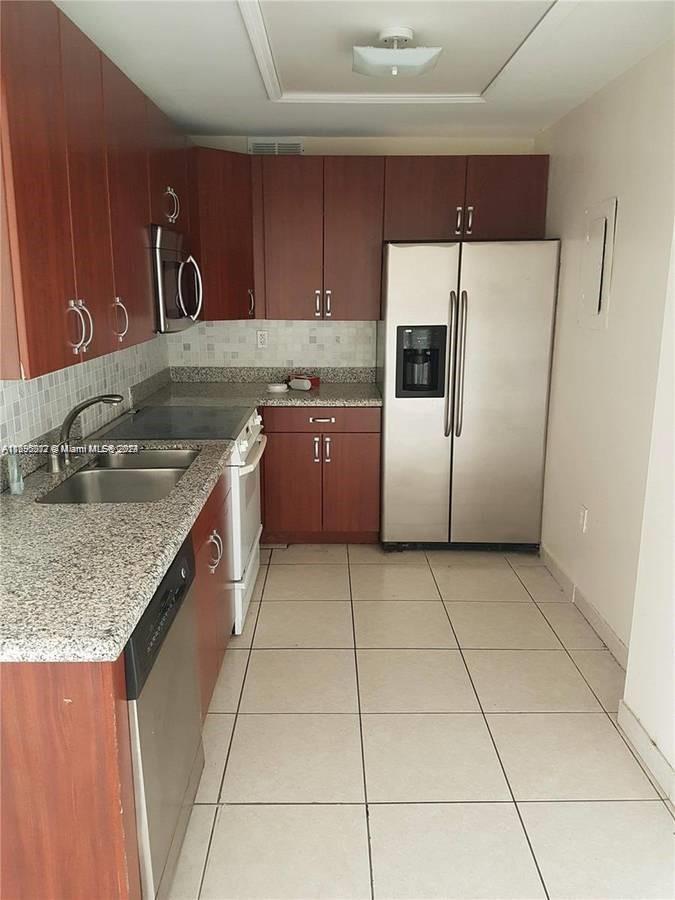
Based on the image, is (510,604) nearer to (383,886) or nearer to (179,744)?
(383,886)

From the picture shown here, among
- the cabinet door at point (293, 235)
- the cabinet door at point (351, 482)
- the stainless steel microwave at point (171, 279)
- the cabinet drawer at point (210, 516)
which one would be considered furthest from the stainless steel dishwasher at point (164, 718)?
the cabinet door at point (293, 235)

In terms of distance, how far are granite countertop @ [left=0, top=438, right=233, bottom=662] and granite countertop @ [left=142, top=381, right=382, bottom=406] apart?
153 centimetres

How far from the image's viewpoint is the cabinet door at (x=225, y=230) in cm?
382

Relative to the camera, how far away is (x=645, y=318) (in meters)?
2.67

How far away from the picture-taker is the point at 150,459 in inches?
107

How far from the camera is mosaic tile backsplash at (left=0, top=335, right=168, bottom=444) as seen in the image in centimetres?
231

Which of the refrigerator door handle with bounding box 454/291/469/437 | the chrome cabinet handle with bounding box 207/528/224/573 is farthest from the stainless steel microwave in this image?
the refrigerator door handle with bounding box 454/291/469/437

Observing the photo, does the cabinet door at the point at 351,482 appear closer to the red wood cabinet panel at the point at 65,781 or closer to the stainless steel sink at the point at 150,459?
the stainless steel sink at the point at 150,459

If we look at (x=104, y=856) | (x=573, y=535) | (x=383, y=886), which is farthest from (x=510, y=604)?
(x=104, y=856)

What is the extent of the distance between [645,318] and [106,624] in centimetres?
223

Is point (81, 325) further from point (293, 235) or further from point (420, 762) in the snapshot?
point (293, 235)

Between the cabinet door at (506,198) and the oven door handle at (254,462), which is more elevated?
the cabinet door at (506,198)

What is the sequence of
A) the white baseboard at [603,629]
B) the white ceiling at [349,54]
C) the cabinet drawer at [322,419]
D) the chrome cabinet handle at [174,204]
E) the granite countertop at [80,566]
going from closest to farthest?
the granite countertop at [80,566] → the white ceiling at [349,54] → the white baseboard at [603,629] → the chrome cabinet handle at [174,204] → the cabinet drawer at [322,419]

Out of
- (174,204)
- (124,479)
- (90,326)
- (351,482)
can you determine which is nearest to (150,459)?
(124,479)
